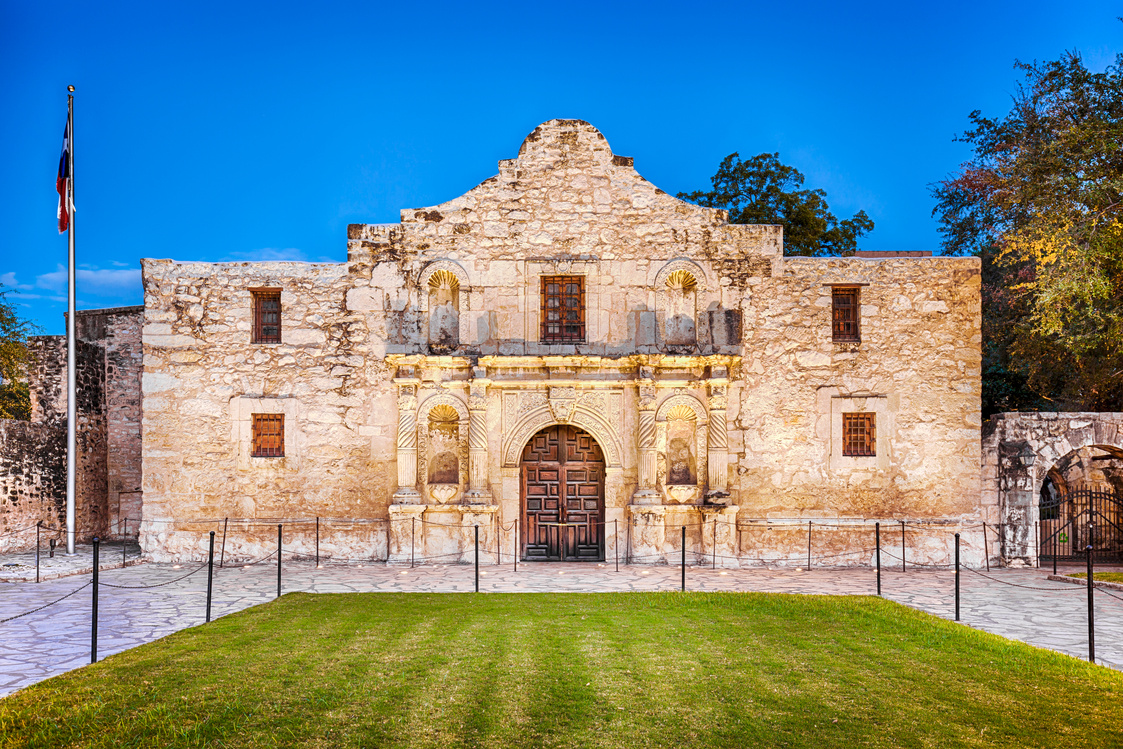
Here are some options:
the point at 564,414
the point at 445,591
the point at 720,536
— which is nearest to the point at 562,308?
the point at 564,414

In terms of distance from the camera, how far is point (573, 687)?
6.38m

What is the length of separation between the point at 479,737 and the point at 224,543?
11279mm

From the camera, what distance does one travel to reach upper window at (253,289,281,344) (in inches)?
607

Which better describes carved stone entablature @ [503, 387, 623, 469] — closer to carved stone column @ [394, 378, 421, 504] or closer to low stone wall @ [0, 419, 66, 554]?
carved stone column @ [394, 378, 421, 504]

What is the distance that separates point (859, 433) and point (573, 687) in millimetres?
10403

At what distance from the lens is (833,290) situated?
1520 centimetres

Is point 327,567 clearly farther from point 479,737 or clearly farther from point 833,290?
point 833,290

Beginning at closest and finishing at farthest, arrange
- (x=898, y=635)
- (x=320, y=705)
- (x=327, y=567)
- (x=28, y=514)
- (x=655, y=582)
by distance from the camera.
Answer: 1. (x=320, y=705)
2. (x=898, y=635)
3. (x=655, y=582)
4. (x=327, y=567)
5. (x=28, y=514)

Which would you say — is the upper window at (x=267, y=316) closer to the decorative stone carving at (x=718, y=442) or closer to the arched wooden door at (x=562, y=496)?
the arched wooden door at (x=562, y=496)

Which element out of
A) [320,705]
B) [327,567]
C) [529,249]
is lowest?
[327,567]

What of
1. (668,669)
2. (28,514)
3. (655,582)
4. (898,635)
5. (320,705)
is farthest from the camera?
(28,514)

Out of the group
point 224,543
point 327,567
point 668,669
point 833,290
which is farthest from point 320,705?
point 833,290

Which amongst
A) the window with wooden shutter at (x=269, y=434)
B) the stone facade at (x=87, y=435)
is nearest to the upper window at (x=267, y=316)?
the window with wooden shutter at (x=269, y=434)

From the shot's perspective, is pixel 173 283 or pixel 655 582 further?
pixel 173 283
